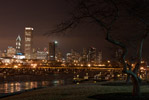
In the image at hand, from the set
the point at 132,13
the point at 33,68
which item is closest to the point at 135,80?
the point at 132,13

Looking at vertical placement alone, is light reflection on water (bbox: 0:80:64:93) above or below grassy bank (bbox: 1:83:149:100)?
below

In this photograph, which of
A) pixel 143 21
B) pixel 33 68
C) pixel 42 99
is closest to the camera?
pixel 143 21

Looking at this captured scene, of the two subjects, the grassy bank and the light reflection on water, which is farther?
the light reflection on water

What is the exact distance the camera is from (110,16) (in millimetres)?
13891

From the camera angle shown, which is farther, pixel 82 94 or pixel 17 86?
pixel 17 86

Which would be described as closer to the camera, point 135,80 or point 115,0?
point 115,0

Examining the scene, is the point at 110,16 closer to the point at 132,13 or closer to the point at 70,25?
the point at 132,13

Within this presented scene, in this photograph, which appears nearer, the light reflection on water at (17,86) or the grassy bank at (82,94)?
the grassy bank at (82,94)

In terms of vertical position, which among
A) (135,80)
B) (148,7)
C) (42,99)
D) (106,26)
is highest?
(148,7)

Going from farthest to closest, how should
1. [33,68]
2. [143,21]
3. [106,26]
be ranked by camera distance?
1. [33,68]
2. [143,21]
3. [106,26]

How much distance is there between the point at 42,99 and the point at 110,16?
245 inches

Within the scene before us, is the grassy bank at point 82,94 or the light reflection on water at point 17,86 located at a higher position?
the grassy bank at point 82,94

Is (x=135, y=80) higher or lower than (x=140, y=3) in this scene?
lower

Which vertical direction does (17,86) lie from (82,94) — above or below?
below
